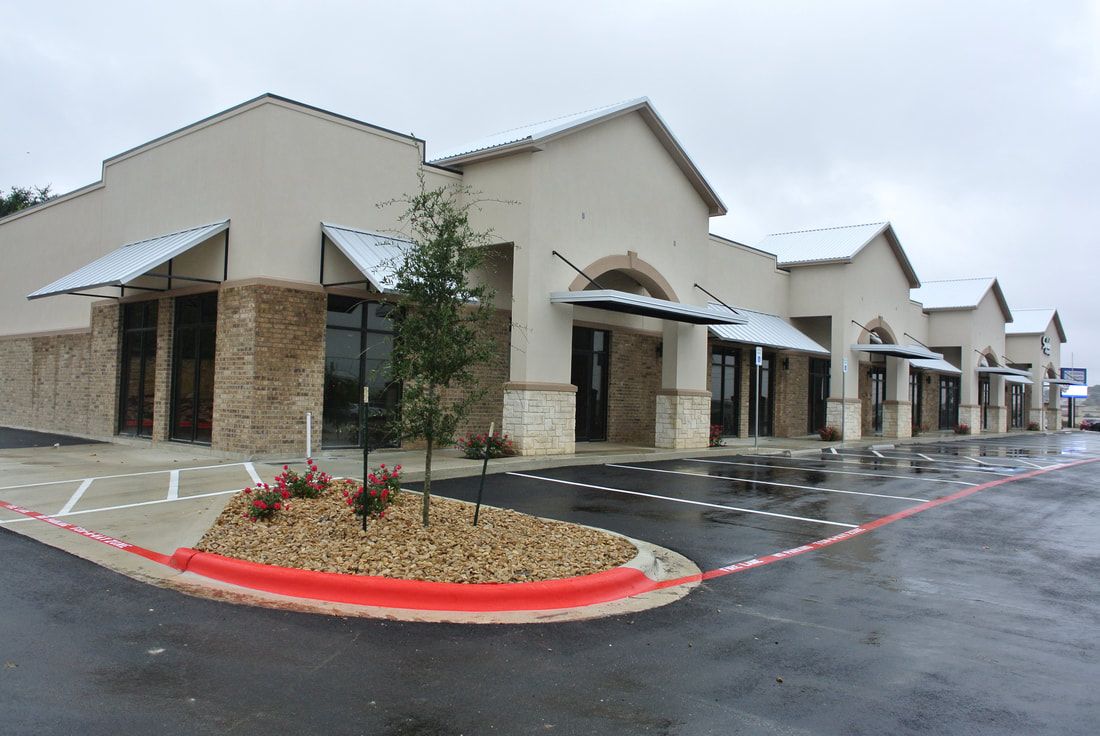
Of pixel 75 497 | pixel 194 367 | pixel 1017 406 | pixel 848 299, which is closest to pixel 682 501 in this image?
pixel 75 497

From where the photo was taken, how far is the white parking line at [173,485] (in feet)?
36.3

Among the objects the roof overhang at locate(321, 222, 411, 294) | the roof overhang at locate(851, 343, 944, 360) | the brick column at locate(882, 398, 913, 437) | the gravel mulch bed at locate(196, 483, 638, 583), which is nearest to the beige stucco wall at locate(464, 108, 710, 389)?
the roof overhang at locate(321, 222, 411, 294)

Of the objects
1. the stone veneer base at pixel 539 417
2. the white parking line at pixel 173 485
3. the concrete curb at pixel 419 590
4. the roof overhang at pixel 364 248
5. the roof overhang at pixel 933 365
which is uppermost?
the roof overhang at pixel 364 248

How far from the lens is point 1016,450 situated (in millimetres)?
30031

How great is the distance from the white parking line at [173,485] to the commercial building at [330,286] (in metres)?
2.07

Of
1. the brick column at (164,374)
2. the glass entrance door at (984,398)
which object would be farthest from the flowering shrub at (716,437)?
the glass entrance door at (984,398)

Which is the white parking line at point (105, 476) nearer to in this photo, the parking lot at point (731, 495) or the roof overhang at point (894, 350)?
the parking lot at point (731, 495)

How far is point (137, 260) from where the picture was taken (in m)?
16.5

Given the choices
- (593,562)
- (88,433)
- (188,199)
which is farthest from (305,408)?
(593,562)

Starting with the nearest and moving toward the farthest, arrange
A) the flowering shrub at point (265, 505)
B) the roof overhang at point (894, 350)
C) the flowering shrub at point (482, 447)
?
the flowering shrub at point (265, 505)
the flowering shrub at point (482, 447)
the roof overhang at point (894, 350)

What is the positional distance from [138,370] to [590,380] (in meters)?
11.4

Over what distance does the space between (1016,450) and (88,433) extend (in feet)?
102

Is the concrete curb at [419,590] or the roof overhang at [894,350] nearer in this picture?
the concrete curb at [419,590]

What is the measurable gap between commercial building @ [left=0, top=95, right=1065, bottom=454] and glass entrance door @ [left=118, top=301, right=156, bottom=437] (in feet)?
0.23
